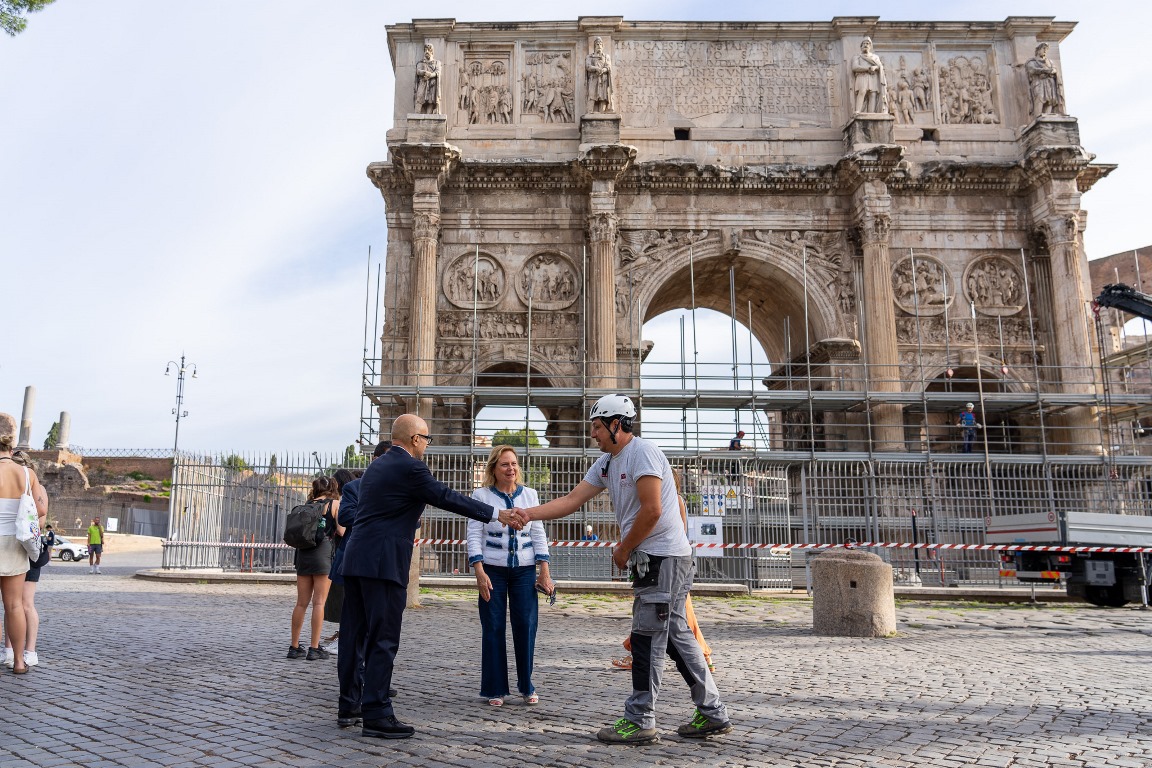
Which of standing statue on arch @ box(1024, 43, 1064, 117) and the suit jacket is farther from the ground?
standing statue on arch @ box(1024, 43, 1064, 117)

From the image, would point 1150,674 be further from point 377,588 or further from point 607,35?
point 607,35

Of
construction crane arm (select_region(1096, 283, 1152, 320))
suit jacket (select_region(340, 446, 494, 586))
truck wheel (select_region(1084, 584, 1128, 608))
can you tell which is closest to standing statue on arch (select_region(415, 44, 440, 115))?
construction crane arm (select_region(1096, 283, 1152, 320))

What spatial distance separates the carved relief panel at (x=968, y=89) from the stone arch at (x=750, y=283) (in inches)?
227

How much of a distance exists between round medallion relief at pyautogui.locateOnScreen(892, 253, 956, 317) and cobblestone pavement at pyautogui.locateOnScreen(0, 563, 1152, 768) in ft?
41.7

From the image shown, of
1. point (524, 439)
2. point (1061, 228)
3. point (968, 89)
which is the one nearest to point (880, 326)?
point (1061, 228)

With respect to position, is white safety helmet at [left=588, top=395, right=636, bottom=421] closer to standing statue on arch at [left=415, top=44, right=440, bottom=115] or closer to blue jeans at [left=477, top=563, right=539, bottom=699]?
blue jeans at [left=477, top=563, right=539, bottom=699]

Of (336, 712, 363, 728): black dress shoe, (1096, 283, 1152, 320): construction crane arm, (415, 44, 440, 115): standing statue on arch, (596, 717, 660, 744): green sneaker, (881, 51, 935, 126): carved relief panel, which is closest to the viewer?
(596, 717, 660, 744): green sneaker

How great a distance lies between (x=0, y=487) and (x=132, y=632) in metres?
2.90

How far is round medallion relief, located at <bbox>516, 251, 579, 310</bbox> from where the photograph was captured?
21.4 meters

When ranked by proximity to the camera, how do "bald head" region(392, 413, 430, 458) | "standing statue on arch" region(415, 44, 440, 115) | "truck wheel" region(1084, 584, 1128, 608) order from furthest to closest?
"standing statue on arch" region(415, 44, 440, 115), "truck wheel" region(1084, 584, 1128, 608), "bald head" region(392, 413, 430, 458)

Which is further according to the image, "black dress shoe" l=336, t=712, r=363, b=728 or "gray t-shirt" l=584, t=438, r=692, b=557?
"black dress shoe" l=336, t=712, r=363, b=728

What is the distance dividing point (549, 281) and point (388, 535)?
17193 millimetres

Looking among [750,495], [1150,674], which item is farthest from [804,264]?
[1150,674]

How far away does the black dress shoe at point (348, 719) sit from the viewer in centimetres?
463
